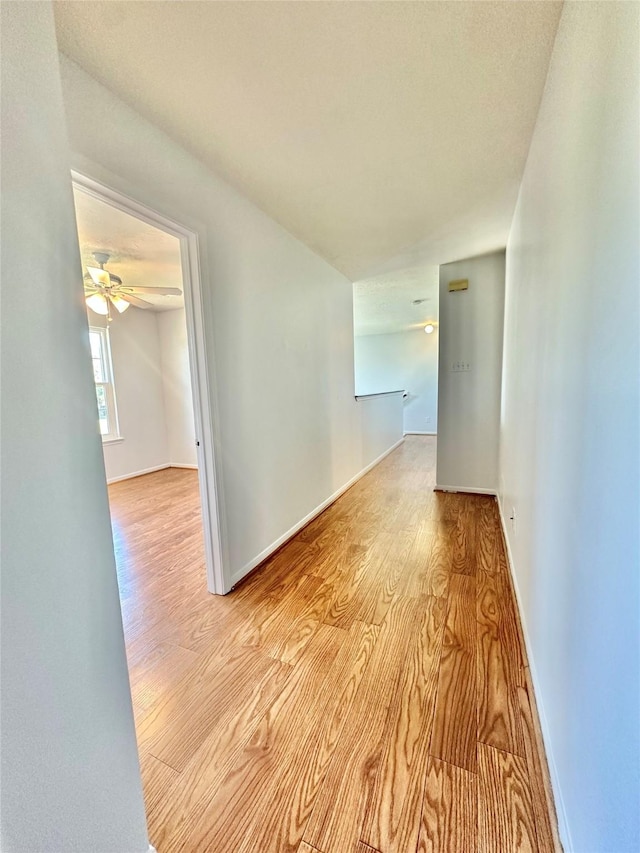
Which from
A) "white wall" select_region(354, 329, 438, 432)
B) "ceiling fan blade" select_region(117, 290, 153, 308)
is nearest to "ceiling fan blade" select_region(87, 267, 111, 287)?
"ceiling fan blade" select_region(117, 290, 153, 308)

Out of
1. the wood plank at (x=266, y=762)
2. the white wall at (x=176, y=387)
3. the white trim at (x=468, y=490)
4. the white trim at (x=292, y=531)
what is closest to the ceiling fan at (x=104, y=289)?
the white wall at (x=176, y=387)

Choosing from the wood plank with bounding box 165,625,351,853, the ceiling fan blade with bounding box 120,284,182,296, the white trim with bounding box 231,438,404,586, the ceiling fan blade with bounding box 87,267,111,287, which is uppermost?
the ceiling fan blade with bounding box 87,267,111,287

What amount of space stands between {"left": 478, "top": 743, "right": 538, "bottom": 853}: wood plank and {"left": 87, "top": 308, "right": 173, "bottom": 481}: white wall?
472cm

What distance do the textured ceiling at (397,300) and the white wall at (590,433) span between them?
2.54 meters

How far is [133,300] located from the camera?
4160 millimetres

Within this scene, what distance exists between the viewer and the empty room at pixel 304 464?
0.58m

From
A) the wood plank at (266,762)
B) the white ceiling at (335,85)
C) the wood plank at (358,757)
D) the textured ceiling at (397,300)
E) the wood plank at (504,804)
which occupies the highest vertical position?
the textured ceiling at (397,300)

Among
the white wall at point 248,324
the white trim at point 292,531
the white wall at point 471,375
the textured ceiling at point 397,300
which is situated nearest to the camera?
the white wall at point 248,324

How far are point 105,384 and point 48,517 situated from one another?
4694 mm

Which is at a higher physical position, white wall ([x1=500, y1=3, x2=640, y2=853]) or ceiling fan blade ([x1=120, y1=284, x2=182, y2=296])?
ceiling fan blade ([x1=120, y1=284, x2=182, y2=296])

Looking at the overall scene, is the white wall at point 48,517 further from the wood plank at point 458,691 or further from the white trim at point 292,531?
the white trim at point 292,531

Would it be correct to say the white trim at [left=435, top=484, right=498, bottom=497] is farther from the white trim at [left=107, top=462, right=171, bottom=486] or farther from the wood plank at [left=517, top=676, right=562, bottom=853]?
the white trim at [left=107, top=462, right=171, bottom=486]

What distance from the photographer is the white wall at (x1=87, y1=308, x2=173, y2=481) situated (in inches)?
179

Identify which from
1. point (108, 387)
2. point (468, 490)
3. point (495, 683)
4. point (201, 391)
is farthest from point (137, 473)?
point (495, 683)
